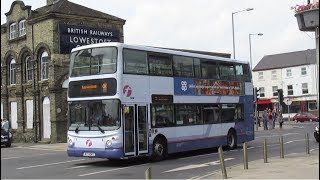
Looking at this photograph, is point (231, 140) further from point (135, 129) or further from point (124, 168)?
point (124, 168)

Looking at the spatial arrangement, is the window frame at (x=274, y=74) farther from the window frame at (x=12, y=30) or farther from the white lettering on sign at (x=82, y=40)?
the window frame at (x=12, y=30)

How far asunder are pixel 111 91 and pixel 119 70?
2.36ft

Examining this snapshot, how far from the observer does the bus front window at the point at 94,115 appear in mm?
15719

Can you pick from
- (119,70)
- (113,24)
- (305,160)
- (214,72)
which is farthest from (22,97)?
(305,160)

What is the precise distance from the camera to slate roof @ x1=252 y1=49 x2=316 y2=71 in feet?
242

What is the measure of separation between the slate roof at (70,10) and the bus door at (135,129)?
16940 millimetres

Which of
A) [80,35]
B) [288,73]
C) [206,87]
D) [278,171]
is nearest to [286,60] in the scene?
[288,73]

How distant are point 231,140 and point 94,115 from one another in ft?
25.7

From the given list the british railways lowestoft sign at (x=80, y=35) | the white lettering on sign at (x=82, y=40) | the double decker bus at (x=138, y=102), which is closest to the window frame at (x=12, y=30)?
the british railways lowestoft sign at (x=80, y=35)

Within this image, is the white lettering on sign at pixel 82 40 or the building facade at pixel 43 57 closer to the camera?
the building facade at pixel 43 57

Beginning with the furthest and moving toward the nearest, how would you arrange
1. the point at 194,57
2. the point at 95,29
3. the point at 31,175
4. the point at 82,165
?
the point at 95,29
the point at 194,57
the point at 82,165
the point at 31,175

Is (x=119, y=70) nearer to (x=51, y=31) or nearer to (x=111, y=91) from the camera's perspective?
(x=111, y=91)

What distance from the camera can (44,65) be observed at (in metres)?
32.9

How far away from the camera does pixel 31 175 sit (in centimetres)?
1388
